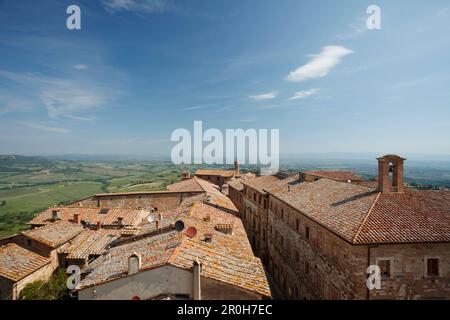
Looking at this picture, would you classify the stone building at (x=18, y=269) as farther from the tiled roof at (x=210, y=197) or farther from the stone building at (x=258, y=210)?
the stone building at (x=258, y=210)

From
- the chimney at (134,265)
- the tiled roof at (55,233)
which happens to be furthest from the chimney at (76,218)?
the chimney at (134,265)

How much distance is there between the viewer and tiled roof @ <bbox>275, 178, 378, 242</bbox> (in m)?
14.1

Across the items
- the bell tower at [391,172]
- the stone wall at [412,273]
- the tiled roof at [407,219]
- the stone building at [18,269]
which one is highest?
the bell tower at [391,172]

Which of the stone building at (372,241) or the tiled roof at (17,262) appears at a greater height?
the stone building at (372,241)

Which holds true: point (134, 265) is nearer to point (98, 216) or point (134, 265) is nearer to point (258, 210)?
Result: point (258, 210)

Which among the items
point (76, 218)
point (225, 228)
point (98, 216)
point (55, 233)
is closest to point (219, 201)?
point (225, 228)

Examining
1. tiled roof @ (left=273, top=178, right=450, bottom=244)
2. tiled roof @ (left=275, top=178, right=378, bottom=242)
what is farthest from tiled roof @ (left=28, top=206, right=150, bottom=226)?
tiled roof @ (left=273, top=178, right=450, bottom=244)

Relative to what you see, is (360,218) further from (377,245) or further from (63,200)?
(63,200)

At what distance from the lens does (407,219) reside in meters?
13.8

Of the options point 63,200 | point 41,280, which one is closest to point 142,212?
point 41,280

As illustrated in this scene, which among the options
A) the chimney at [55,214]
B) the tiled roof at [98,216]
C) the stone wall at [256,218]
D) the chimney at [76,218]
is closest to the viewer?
the chimney at [76,218]

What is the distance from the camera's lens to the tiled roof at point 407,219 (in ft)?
41.2
